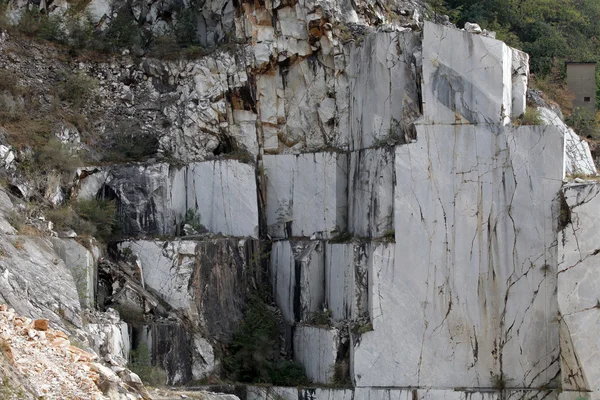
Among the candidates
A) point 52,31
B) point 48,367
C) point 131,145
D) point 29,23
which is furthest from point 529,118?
point 48,367

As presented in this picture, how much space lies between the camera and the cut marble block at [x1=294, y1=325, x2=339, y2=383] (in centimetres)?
2609

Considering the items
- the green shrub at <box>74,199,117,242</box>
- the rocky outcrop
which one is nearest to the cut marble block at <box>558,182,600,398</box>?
the green shrub at <box>74,199,117,242</box>

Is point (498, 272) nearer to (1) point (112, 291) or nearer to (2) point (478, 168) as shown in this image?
(2) point (478, 168)

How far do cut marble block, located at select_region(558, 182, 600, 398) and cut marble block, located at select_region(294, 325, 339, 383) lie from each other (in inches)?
222

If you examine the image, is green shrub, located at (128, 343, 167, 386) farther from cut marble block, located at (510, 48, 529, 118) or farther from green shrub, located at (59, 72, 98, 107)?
cut marble block, located at (510, 48, 529, 118)

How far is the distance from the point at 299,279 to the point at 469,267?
4685mm

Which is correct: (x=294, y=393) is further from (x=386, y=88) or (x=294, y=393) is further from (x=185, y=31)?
(x=185, y=31)

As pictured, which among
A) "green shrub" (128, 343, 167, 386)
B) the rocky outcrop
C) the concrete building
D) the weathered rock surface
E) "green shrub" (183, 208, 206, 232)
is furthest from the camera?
the concrete building

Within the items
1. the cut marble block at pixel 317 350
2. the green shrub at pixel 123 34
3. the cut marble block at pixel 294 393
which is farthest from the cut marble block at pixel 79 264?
the green shrub at pixel 123 34

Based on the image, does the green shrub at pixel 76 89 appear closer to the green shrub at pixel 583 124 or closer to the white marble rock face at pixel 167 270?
the white marble rock face at pixel 167 270

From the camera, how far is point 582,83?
34.5 meters

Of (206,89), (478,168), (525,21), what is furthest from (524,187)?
(525,21)

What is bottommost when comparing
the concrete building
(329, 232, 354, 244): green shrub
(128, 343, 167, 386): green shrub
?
(128, 343, 167, 386): green shrub

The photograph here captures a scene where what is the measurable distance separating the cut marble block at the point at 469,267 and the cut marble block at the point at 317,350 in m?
0.77
